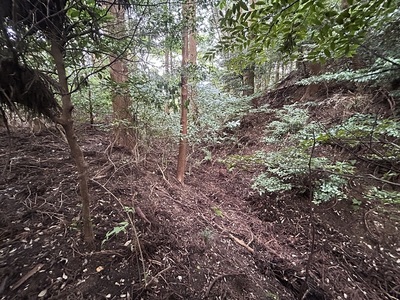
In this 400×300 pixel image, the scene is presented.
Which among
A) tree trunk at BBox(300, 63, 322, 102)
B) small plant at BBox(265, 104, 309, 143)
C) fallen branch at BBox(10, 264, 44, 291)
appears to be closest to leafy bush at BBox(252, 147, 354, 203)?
small plant at BBox(265, 104, 309, 143)

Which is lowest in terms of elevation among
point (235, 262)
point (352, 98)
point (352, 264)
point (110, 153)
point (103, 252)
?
point (352, 264)

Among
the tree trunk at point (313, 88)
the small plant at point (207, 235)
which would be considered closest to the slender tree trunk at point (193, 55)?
the small plant at point (207, 235)

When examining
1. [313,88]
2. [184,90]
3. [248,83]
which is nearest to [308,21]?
[184,90]

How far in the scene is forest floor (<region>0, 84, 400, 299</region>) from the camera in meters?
1.93

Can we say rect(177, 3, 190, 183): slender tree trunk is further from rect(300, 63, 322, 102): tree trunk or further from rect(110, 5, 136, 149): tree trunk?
rect(300, 63, 322, 102): tree trunk

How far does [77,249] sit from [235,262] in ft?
6.12

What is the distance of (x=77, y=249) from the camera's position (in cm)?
207

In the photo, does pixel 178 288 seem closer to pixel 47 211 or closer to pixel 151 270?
pixel 151 270

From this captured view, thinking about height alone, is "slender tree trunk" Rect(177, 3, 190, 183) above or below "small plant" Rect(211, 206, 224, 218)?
above

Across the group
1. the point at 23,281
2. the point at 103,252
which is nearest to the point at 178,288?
the point at 103,252

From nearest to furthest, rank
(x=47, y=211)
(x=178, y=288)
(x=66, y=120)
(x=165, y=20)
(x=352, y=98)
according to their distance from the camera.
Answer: (x=66, y=120), (x=178, y=288), (x=165, y=20), (x=47, y=211), (x=352, y=98)

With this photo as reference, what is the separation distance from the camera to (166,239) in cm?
253

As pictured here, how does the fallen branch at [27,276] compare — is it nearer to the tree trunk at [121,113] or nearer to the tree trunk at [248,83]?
the tree trunk at [121,113]

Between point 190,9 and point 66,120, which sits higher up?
point 190,9
